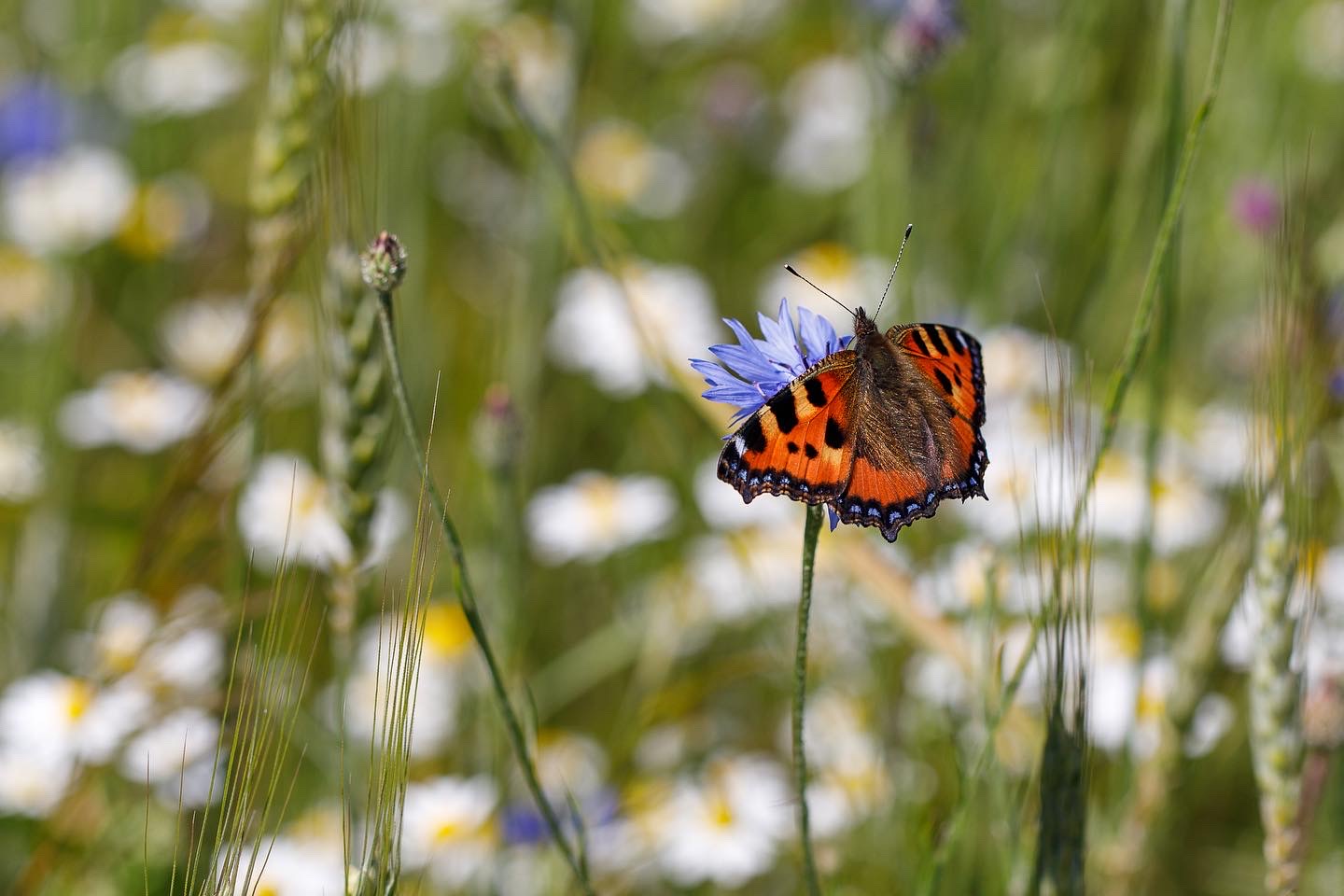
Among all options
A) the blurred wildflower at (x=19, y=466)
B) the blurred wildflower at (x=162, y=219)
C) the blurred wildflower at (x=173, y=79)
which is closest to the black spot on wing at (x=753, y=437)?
the blurred wildflower at (x=19, y=466)

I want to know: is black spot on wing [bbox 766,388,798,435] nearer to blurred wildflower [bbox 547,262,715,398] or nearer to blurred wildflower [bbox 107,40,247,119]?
blurred wildflower [bbox 547,262,715,398]

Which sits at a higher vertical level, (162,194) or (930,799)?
(162,194)

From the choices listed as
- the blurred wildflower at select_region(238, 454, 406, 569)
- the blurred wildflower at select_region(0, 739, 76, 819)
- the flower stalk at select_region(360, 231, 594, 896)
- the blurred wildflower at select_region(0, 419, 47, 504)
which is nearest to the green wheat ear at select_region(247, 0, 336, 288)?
the flower stalk at select_region(360, 231, 594, 896)

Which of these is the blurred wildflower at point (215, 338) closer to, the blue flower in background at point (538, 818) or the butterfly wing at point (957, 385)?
the blue flower in background at point (538, 818)

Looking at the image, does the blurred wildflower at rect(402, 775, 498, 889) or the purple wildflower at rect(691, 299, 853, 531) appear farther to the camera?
the blurred wildflower at rect(402, 775, 498, 889)

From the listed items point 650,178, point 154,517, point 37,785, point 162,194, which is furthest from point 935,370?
point 162,194

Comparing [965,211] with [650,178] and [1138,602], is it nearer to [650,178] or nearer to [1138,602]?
[650,178]

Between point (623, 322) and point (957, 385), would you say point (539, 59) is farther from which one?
point (957, 385)
